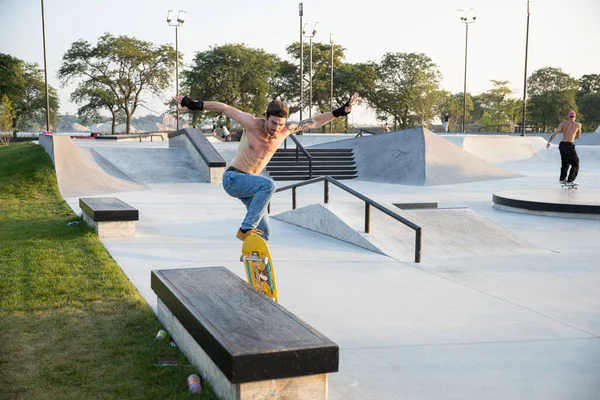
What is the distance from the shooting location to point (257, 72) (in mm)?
60094

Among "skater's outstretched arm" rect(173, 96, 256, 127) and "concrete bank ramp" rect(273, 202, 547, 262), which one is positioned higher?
"skater's outstretched arm" rect(173, 96, 256, 127)

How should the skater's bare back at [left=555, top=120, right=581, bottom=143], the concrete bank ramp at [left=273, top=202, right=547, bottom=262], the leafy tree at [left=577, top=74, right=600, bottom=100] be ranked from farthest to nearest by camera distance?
the leafy tree at [left=577, top=74, right=600, bottom=100], the skater's bare back at [left=555, top=120, right=581, bottom=143], the concrete bank ramp at [left=273, top=202, right=547, bottom=262]

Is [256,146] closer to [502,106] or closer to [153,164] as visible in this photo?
[153,164]

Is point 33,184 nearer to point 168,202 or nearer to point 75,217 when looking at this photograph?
point 168,202

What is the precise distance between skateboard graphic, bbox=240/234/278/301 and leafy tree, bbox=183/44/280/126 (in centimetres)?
5450

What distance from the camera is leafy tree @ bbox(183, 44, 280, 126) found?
192 feet

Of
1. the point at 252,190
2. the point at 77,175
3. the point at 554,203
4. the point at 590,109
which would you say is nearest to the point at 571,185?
the point at 554,203

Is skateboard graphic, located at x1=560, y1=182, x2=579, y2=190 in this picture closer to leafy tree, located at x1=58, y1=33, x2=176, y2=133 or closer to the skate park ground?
the skate park ground

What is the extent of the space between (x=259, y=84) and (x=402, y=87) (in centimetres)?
1828

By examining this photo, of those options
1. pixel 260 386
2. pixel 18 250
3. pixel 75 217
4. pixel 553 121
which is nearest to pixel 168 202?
pixel 75 217

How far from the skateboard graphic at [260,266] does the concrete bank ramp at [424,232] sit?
10.2 ft

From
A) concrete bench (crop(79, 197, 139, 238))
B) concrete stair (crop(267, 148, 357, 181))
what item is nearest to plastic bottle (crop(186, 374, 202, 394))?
concrete bench (crop(79, 197, 139, 238))

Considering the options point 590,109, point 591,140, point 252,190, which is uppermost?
point 590,109

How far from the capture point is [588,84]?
74125 mm
